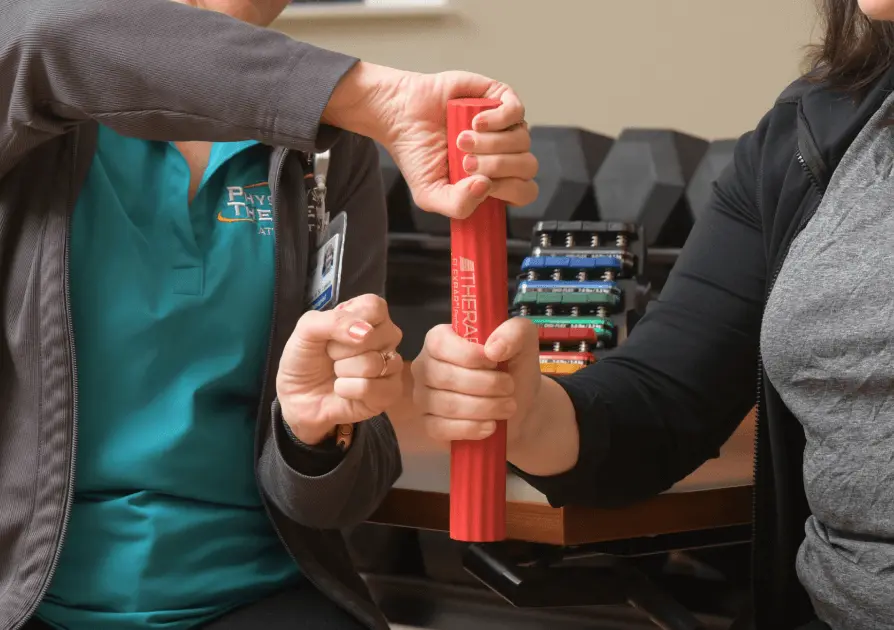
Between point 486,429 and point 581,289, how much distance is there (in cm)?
81

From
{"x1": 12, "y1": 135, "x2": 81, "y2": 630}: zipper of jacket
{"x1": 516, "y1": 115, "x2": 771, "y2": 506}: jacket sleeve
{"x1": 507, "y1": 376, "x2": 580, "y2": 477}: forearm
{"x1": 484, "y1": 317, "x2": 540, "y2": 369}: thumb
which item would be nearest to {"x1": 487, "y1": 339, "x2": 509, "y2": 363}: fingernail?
{"x1": 484, "y1": 317, "x2": 540, "y2": 369}: thumb

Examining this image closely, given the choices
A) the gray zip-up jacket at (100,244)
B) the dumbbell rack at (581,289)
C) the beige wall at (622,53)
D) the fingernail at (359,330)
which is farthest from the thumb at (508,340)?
the beige wall at (622,53)

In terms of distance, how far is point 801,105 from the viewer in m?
1.19

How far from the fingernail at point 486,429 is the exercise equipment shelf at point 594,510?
0.33 metres

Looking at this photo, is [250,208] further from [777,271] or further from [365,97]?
[777,271]

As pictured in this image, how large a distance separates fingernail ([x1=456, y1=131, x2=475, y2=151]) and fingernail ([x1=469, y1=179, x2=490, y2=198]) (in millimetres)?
29

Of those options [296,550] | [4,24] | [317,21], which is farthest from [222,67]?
[317,21]

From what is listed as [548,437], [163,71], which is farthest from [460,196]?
[548,437]

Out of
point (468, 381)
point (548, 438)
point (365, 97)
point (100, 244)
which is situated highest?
point (365, 97)

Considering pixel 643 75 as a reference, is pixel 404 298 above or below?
below

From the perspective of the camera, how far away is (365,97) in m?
0.86

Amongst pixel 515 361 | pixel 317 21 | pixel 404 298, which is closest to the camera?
pixel 515 361

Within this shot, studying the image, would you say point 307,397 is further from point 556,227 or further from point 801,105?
point 556,227

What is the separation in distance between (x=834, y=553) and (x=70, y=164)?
86cm
